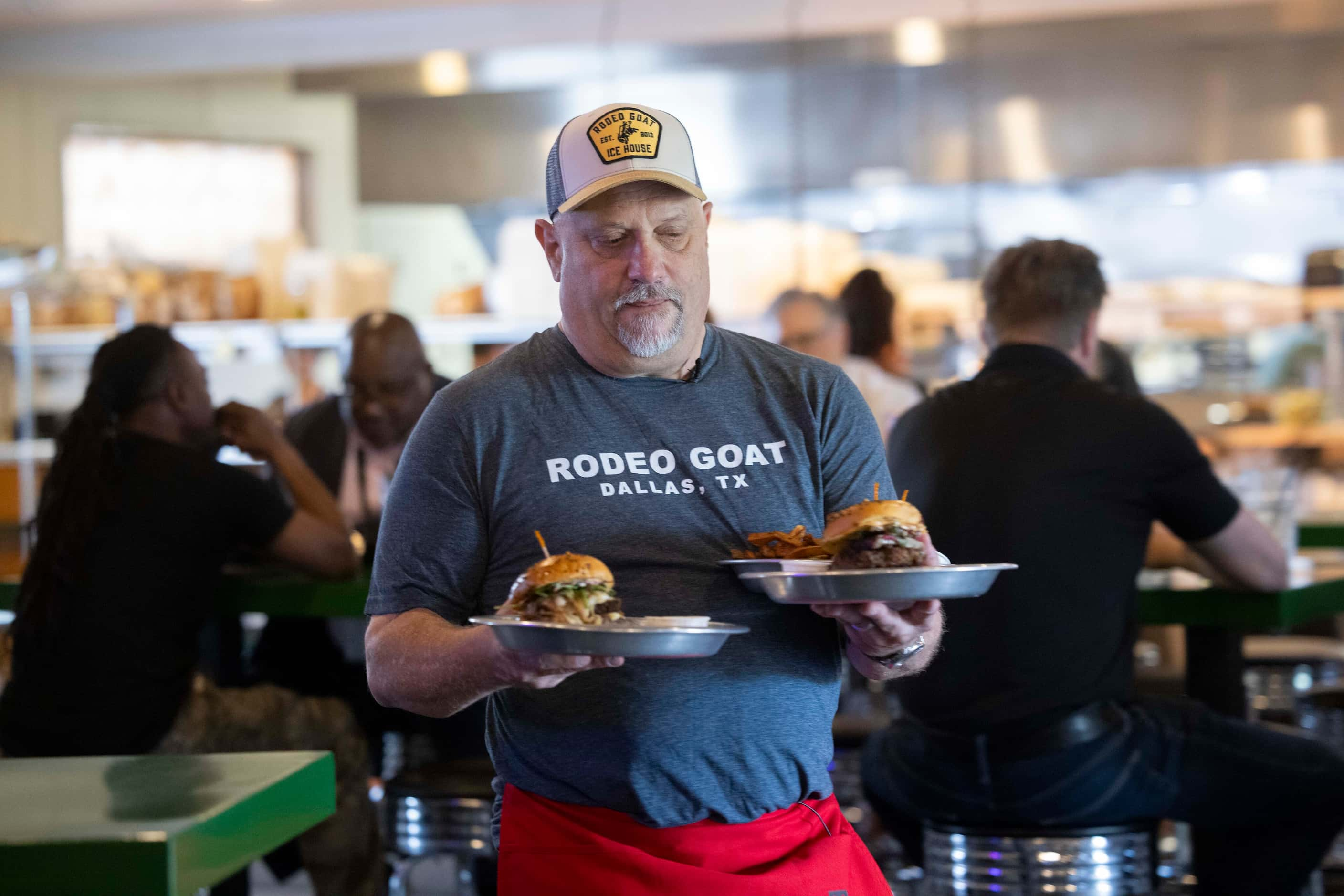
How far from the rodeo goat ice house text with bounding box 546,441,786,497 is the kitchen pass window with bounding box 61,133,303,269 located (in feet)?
19.7

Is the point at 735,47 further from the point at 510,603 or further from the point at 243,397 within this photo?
the point at 510,603

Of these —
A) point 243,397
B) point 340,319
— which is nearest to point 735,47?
point 340,319

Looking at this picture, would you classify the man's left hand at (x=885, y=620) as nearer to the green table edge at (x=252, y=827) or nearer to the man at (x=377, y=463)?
the green table edge at (x=252, y=827)

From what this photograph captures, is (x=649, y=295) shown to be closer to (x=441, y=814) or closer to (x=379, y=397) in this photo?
(x=441, y=814)

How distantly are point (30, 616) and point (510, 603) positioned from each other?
1.74 m

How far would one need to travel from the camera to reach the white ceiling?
653 centimetres

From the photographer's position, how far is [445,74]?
6844mm

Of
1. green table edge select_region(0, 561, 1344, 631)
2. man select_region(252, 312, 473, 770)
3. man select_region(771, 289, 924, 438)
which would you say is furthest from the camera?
man select_region(771, 289, 924, 438)

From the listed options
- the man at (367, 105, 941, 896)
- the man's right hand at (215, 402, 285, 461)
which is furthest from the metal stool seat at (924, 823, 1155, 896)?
the man's right hand at (215, 402, 285, 461)

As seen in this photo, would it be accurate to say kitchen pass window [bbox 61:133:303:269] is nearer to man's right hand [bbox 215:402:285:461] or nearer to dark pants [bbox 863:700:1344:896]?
man's right hand [bbox 215:402:285:461]

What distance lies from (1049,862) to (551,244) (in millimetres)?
1320

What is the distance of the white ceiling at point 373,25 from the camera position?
6.53 m

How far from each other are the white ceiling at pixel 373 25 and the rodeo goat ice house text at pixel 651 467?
5082mm

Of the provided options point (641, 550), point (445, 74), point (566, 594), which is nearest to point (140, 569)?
point (641, 550)
